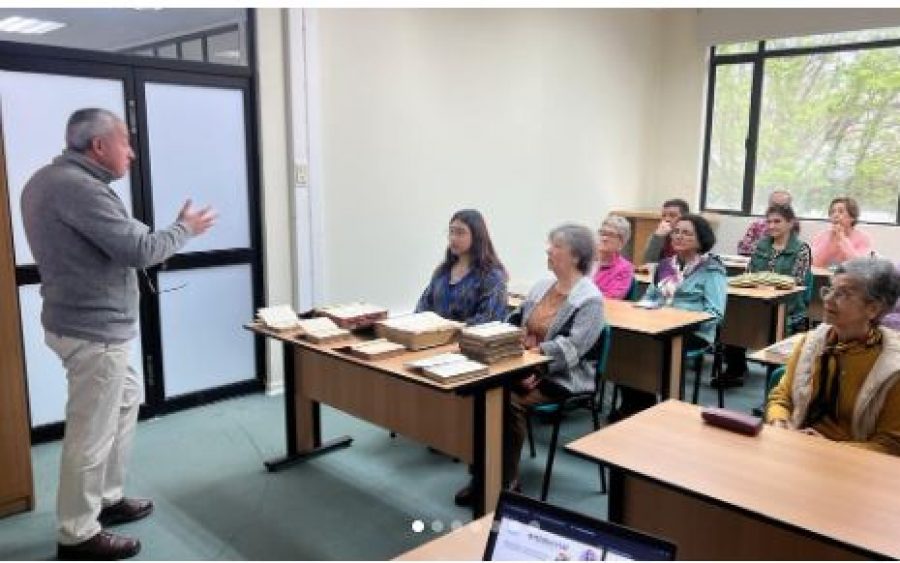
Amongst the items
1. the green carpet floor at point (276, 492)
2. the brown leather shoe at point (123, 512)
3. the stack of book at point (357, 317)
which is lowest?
the green carpet floor at point (276, 492)

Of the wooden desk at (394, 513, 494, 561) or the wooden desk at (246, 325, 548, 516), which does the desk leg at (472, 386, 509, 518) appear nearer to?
the wooden desk at (246, 325, 548, 516)

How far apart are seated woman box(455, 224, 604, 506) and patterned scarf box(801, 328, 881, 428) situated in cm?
95

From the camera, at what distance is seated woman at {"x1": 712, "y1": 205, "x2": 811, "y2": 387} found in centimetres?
488

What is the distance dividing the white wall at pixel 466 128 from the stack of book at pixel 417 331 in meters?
1.72

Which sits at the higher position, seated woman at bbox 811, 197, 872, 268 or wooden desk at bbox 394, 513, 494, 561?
seated woman at bbox 811, 197, 872, 268

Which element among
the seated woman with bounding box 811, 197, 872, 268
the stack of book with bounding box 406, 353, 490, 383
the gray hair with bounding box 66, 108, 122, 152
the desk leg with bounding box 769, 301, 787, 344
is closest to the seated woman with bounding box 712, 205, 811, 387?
the desk leg with bounding box 769, 301, 787, 344

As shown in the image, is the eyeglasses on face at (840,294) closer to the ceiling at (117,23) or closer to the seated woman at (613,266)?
the seated woman at (613,266)

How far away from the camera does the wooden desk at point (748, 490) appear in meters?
1.55

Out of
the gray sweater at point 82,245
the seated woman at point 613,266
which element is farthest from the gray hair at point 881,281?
the gray sweater at point 82,245

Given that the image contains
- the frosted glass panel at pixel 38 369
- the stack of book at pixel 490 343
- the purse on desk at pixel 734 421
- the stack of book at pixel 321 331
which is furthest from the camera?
the frosted glass panel at pixel 38 369

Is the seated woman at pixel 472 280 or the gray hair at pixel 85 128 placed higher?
the gray hair at pixel 85 128

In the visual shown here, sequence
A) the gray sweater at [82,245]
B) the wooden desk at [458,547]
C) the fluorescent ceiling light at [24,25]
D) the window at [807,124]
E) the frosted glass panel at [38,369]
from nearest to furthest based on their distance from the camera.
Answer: the wooden desk at [458,547], the gray sweater at [82,245], the fluorescent ceiling light at [24,25], the frosted glass panel at [38,369], the window at [807,124]

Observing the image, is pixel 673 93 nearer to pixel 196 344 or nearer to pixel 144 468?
pixel 196 344

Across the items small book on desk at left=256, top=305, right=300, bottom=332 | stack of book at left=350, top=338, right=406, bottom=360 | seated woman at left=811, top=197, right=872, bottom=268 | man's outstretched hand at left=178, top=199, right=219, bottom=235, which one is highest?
man's outstretched hand at left=178, top=199, right=219, bottom=235
